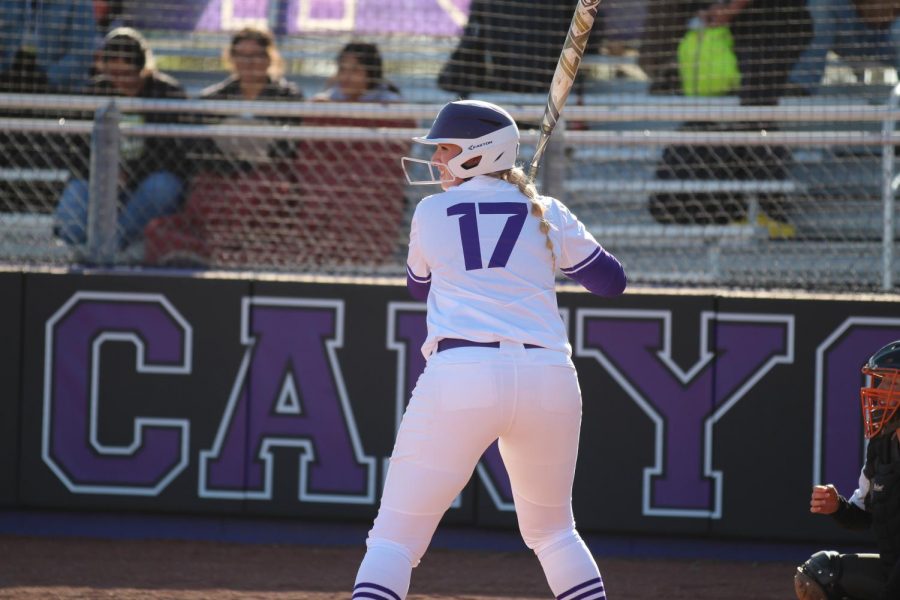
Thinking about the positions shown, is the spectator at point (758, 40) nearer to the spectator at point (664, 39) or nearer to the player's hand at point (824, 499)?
the spectator at point (664, 39)

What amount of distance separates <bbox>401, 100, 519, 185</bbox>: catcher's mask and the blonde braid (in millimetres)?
36

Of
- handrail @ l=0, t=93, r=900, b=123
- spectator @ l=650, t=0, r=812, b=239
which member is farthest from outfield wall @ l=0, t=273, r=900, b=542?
handrail @ l=0, t=93, r=900, b=123

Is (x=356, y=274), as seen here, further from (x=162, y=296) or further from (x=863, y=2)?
(x=863, y=2)

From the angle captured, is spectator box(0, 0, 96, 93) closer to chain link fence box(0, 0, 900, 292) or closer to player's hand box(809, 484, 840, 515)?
chain link fence box(0, 0, 900, 292)

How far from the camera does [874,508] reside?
409 centimetres

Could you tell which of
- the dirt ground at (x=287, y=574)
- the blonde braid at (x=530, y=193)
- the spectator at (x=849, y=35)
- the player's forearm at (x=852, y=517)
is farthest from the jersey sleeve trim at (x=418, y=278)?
the spectator at (x=849, y=35)

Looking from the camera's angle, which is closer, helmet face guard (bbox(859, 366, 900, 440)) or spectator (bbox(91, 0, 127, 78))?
helmet face guard (bbox(859, 366, 900, 440))

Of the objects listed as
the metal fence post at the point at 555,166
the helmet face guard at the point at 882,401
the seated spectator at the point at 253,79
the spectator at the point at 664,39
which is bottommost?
the helmet face guard at the point at 882,401

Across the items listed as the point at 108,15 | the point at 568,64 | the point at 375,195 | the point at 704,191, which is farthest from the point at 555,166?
the point at 108,15

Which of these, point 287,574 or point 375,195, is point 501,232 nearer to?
point 287,574

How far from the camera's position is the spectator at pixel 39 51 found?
7812 mm

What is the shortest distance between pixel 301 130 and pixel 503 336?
328 cm

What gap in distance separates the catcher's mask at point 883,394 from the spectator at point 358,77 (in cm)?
419

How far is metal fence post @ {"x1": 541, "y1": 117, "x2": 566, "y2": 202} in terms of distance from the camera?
6250mm
